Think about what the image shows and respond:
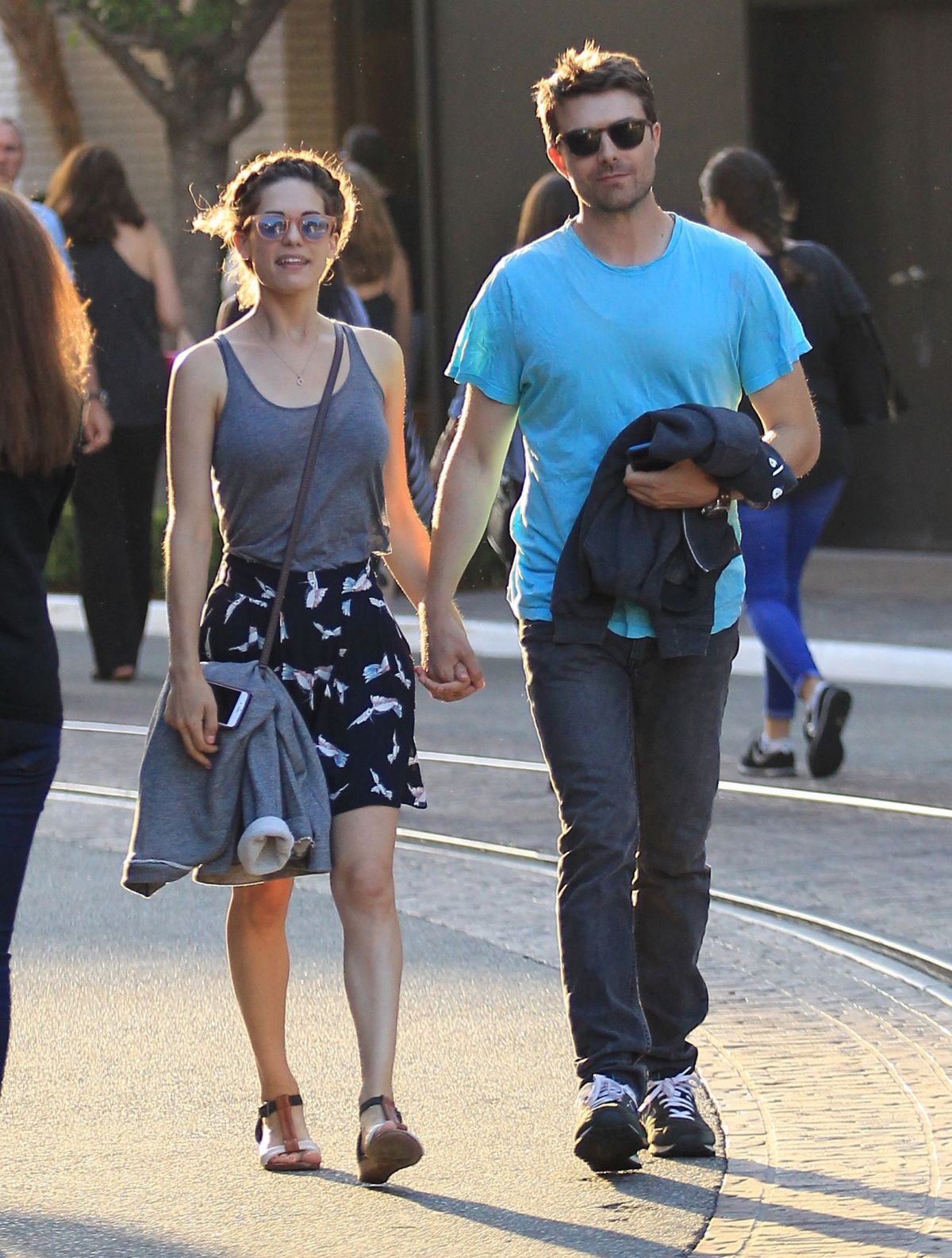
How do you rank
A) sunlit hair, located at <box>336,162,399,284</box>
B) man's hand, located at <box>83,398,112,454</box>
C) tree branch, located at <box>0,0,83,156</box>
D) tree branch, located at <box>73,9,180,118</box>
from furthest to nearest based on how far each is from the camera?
tree branch, located at <box>0,0,83,156</box> < tree branch, located at <box>73,9,180,118</box> < man's hand, located at <box>83,398,112,454</box> < sunlit hair, located at <box>336,162,399,284</box>

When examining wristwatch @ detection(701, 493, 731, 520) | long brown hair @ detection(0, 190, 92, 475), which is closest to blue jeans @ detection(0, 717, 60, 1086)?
long brown hair @ detection(0, 190, 92, 475)

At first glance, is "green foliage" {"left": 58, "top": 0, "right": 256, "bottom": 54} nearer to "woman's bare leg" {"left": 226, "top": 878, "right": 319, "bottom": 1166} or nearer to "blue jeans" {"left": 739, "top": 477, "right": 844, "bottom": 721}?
"blue jeans" {"left": 739, "top": 477, "right": 844, "bottom": 721}

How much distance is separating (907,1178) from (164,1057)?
5.44ft

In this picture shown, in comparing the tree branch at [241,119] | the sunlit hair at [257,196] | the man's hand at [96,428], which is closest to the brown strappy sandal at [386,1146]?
the sunlit hair at [257,196]

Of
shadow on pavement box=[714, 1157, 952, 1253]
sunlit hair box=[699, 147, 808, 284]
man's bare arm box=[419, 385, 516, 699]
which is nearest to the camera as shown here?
shadow on pavement box=[714, 1157, 952, 1253]

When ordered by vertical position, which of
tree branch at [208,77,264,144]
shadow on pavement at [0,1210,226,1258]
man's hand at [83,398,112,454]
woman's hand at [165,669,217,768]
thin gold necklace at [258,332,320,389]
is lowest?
shadow on pavement at [0,1210,226,1258]

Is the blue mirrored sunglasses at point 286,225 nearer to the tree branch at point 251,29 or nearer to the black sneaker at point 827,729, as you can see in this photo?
the black sneaker at point 827,729

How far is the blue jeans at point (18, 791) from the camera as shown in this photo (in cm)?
390

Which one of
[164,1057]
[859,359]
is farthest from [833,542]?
[164,1057]

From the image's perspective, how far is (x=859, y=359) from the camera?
809 centimetres

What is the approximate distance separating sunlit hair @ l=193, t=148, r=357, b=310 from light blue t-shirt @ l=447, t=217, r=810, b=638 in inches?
12.2

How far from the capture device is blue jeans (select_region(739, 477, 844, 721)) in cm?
807

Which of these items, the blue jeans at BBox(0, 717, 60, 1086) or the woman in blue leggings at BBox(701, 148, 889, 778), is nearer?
the blue jeans at BBox(0, 717, 60, 1086)

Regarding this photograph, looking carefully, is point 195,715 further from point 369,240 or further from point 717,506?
point 369,240
